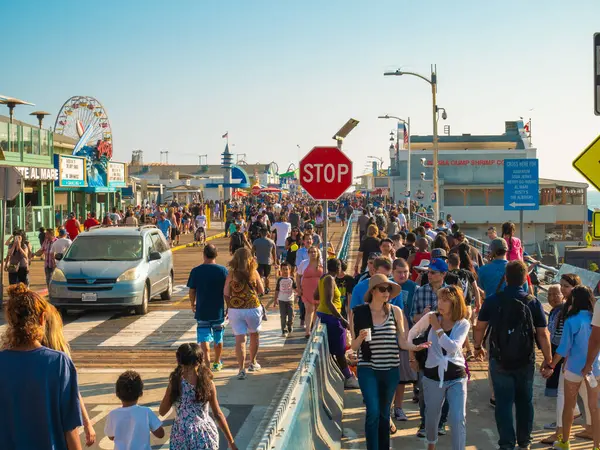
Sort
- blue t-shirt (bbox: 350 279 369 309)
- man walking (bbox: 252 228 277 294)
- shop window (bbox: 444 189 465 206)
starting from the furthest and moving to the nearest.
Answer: shop window (bbox: 444 189 465 206) → man walking (bbox: 252 228 277 294) → blue t-shirt (bbox: 350 279 369 309)

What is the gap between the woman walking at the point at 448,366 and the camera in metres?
6.66

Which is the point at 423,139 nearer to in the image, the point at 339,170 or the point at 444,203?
the point at 444,203

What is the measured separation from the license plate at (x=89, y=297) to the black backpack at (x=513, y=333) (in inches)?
362

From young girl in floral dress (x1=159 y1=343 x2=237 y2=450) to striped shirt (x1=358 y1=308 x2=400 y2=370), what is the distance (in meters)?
1.51

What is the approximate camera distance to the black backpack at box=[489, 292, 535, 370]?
23.3 ft

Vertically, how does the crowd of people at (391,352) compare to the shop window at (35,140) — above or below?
below

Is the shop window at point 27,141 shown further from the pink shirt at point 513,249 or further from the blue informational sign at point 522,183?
the pink shirt at point 513,249

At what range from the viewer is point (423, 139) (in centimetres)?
9619

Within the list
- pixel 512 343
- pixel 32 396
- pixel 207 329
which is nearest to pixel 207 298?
pixel 207 329

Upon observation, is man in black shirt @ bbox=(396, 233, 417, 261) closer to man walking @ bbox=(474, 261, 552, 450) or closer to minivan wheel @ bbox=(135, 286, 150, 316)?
minivan wheel @ bbox=(135, 286, 150, 316)

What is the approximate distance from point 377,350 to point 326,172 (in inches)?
150

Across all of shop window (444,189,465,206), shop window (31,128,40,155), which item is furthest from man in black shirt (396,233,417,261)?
shop window (444,189,465,206)

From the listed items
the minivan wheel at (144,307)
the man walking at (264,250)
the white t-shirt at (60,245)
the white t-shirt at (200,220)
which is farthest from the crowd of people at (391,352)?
the white t-shirt at (200,220)

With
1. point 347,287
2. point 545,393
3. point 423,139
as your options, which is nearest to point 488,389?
point 545,393
